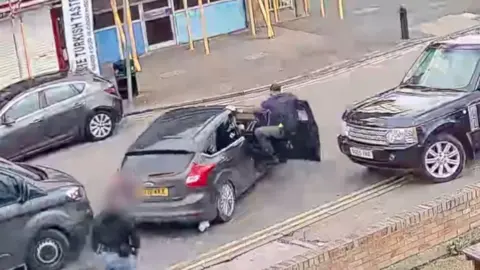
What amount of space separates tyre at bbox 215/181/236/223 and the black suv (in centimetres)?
207

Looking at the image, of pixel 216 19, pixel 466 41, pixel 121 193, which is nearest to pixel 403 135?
pixel 466 41

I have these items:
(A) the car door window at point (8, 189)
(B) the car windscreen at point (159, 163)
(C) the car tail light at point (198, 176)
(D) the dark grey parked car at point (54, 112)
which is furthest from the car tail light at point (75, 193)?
(D) the dark grey parked car at point (54, 112)

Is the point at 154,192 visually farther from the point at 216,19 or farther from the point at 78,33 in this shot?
the point at 216,19

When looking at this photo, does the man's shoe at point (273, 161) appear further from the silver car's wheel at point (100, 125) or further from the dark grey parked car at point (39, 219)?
the silver car's wheel at point (100, 125)

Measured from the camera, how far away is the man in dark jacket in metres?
16.1

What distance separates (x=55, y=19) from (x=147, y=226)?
12.2 m

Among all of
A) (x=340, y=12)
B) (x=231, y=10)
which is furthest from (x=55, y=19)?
(x=340, y=12)

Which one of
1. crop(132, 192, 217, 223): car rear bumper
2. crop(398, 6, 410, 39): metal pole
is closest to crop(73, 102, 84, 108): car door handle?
crop(132, 192, 217, 223): car rear bumper

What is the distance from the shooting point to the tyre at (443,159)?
1527 cm

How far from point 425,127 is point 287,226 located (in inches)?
102

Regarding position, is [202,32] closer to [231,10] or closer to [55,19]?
[231,10]

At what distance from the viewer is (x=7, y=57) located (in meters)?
25.0

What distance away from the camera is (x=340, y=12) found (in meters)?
31.1

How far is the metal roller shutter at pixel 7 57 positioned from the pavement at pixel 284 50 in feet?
10.1
